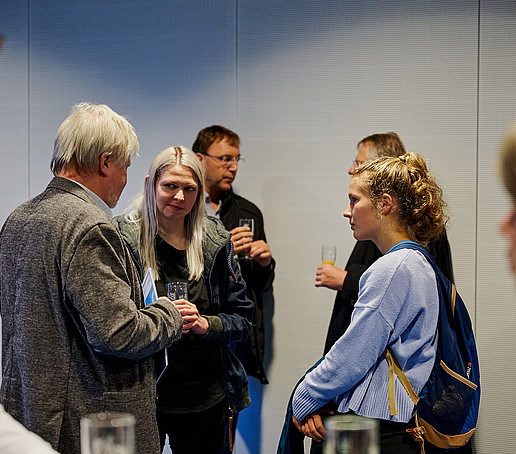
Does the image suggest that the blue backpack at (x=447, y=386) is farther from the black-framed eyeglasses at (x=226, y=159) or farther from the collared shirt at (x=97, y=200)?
the black-framed eyeglasses at (x=226, y=159)

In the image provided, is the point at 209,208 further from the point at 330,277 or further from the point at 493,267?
the point at 493,267

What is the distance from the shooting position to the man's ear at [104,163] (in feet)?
6.01

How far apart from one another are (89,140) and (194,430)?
1.26m

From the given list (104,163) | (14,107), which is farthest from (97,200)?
(14,107)

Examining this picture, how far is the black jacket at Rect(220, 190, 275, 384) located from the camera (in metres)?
3.45

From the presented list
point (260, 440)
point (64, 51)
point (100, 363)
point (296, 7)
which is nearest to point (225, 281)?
point (100, 363)

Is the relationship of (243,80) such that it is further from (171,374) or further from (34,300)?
(34,300)

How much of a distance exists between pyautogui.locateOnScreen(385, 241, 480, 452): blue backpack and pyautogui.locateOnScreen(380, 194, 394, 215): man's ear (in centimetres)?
14

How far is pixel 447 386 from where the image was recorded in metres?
1.79

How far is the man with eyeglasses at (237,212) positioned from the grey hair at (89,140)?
1475 mm

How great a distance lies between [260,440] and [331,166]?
1.58m

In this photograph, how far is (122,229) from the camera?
2572mm

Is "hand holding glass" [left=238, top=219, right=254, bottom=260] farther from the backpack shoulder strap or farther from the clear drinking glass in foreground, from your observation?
the clear drinking glass in foreground

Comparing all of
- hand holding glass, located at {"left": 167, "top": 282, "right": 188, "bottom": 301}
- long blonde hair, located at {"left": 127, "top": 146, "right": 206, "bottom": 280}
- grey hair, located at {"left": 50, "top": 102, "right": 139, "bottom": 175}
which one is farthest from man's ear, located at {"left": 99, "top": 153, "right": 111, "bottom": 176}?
long blonde hair, located at {"left": 127, "top": 146, "right": 206, "bottom": 280}
